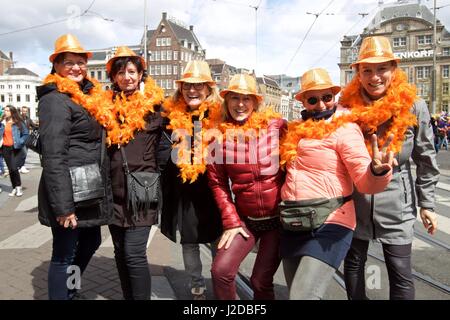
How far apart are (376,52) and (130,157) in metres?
1.69

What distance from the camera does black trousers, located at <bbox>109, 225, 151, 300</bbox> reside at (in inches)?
103

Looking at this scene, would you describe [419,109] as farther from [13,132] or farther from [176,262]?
[13,132]

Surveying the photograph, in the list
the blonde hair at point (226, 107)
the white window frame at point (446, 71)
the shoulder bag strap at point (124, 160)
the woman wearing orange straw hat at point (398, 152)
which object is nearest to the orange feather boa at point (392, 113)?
the woman wearing orange straw hat at point (398, 152)

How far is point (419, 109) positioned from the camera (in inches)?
93.9

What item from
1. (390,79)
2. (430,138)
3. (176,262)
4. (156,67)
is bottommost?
(176,262)

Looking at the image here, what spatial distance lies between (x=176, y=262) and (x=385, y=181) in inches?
101

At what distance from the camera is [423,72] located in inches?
2405

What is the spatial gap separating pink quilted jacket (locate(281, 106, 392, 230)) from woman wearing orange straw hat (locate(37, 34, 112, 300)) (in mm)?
1287

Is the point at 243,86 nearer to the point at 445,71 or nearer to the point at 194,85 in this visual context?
the point at 194,85

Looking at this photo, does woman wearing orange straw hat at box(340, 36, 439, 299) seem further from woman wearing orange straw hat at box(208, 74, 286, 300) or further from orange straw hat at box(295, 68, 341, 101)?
woman wearing orange straw hat at box(208, 74, 286, 300)

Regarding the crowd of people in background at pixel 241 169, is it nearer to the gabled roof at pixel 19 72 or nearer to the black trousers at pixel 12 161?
the black trousers at pixel 12 161
